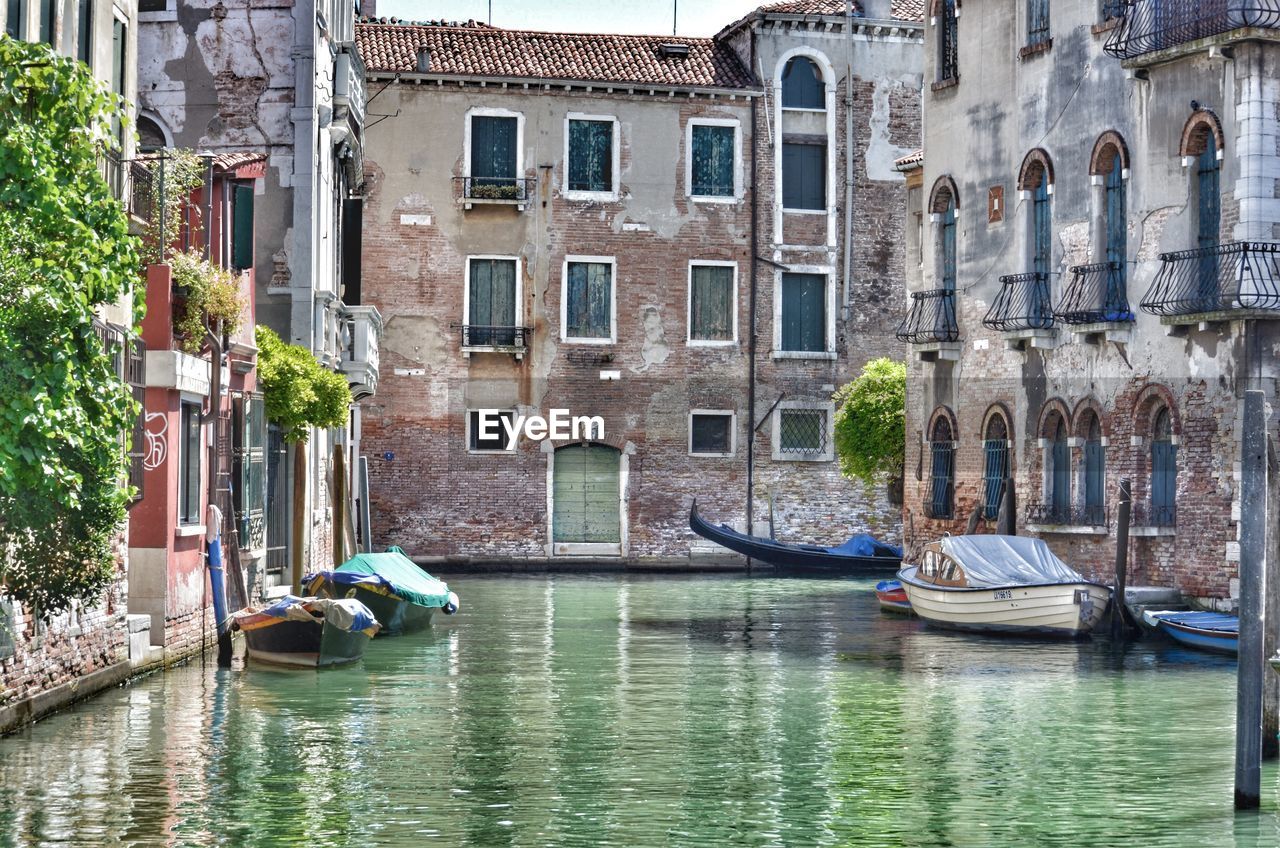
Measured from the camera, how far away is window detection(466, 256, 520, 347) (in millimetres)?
32000

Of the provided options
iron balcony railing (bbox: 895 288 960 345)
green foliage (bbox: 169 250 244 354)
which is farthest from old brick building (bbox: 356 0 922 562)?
green foliage (bbox: 169 250 244 354)

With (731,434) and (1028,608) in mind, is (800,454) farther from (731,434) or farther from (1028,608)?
(1028,608)

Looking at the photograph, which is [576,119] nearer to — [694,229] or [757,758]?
[694,229]

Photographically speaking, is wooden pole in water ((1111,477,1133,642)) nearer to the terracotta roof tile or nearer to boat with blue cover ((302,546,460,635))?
boat with blue cover ((302,546,460,635))

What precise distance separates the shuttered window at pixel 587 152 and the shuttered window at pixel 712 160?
1.39 metres

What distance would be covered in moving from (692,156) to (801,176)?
185cm

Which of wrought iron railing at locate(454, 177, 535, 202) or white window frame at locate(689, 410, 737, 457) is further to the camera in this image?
Answer: white window frame at locate(689, 410, 737, 457)

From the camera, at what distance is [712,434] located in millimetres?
33000

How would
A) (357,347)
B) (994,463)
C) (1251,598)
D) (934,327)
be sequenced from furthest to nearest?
(934,327) < (357,347) < (994,463) < (1251,598)

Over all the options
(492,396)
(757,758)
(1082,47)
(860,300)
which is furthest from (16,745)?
(860,300)

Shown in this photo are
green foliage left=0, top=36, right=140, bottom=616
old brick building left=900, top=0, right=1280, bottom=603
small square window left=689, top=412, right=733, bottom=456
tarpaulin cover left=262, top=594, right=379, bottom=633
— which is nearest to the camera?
green foliage left=0, top=36, right=140, bottom=616

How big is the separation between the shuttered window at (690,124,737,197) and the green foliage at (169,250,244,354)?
54.4 feet

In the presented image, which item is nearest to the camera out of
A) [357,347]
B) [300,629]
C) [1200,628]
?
[300,629]
